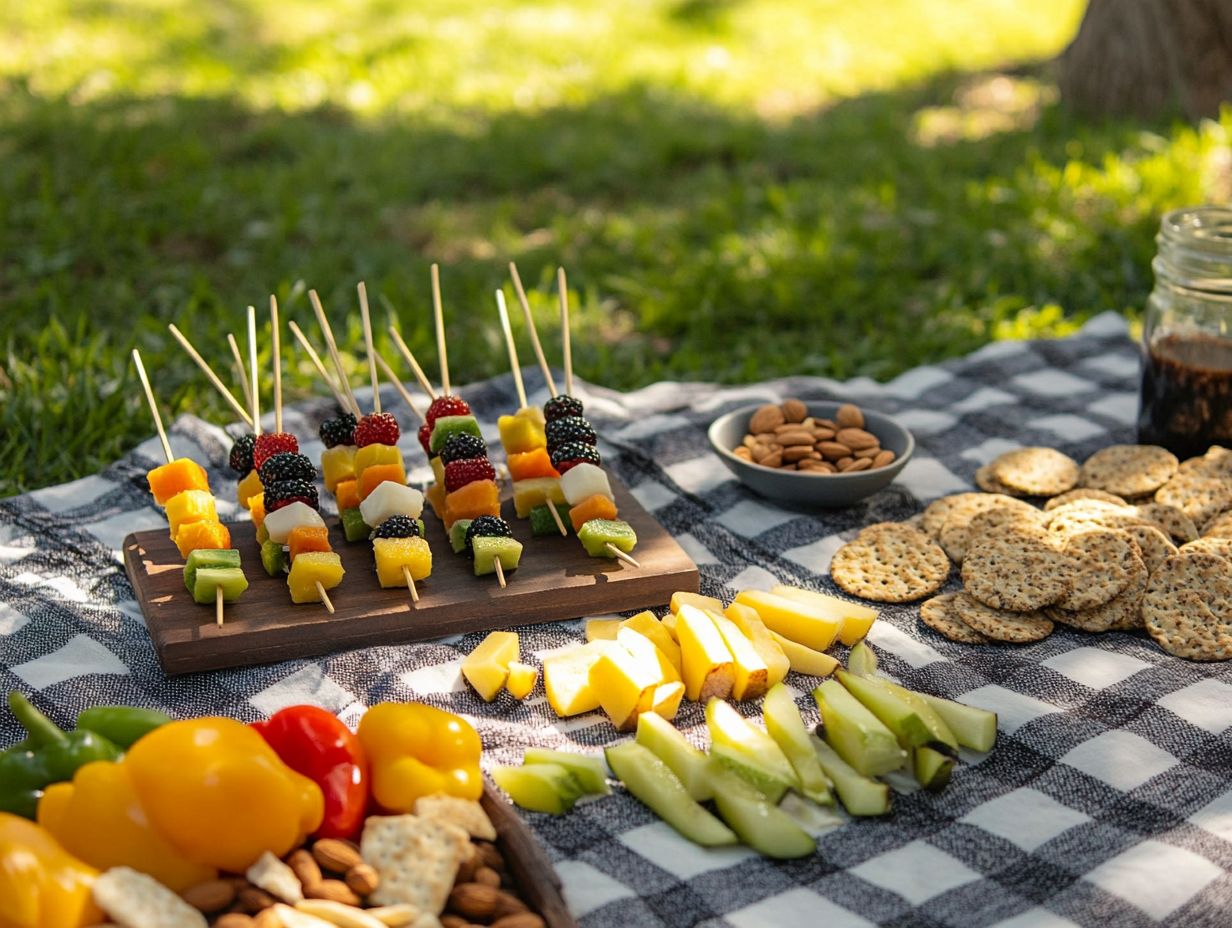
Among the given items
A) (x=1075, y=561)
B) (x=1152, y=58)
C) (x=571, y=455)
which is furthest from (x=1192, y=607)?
(x=1152, y=58)

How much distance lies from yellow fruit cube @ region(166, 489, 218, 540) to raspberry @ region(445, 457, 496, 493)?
1.71 ft

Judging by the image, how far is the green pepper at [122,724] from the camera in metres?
2.13

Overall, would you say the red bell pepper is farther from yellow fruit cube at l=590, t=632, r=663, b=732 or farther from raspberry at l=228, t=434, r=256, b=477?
raspberry at l=228, t=434, r=256, b=477

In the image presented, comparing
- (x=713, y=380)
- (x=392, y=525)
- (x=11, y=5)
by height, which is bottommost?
(x=713, y=380)

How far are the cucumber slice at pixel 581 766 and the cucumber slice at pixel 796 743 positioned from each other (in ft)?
1.05

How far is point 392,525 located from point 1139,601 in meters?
1.62

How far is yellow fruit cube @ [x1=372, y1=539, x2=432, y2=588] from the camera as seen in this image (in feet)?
9.23

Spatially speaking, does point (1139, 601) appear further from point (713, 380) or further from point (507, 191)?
point (507, 191)

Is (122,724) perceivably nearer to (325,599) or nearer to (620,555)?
(325,599)

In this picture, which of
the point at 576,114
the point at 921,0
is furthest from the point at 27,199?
the point at 921,0

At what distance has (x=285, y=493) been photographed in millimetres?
2879

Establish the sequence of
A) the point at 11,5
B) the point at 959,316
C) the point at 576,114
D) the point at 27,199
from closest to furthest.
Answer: the point at 959,316 < the point at 27,199 < the point at 576,114 < the point at 11,5

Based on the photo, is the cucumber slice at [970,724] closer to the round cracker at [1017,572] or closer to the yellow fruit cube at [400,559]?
the round cracker at [1017,572]

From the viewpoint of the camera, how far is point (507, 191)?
6551 mm
